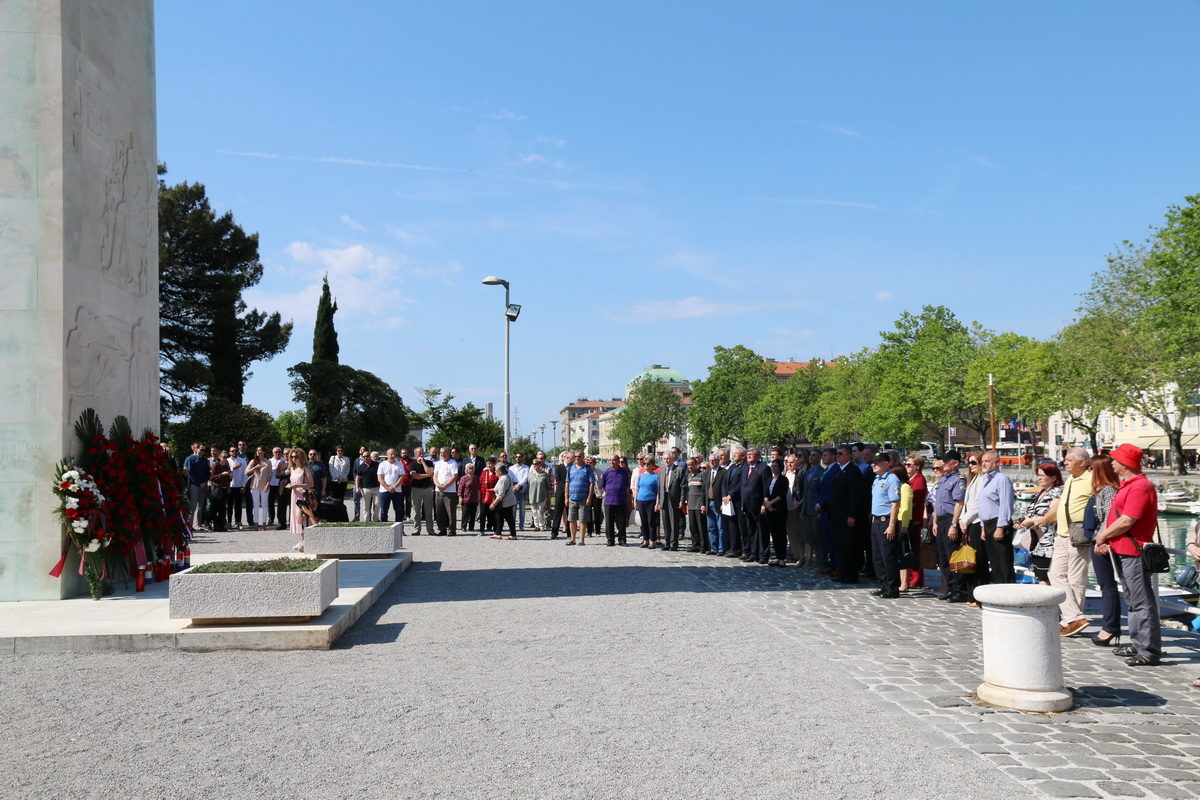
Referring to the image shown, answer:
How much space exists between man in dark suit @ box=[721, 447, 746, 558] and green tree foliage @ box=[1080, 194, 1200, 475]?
1157 inches

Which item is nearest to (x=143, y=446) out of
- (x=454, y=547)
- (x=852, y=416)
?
(x=454, y=547)

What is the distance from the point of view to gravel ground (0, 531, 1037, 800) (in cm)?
483

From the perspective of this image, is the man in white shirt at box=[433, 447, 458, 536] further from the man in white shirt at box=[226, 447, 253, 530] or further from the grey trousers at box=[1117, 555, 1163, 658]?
the grey trousers at box=[1117, 555, 1163, 658]

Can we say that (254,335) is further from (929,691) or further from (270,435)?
(929,691)

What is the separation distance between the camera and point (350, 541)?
14.6 m

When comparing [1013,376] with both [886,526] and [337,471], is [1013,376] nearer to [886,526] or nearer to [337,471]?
[337,471]

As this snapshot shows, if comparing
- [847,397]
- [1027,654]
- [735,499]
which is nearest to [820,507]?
[735,499]

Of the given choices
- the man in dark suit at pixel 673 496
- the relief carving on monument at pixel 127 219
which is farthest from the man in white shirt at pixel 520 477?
the relief carving on monument at pixel 127 219

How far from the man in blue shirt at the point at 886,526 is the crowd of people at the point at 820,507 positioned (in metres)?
0.02

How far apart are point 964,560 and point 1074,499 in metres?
2.02

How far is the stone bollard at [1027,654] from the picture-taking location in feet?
20.7

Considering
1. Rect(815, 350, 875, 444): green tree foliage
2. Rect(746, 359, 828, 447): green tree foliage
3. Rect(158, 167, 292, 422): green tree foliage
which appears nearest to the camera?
Rect(158, 167, 292, 422): green tree foliage

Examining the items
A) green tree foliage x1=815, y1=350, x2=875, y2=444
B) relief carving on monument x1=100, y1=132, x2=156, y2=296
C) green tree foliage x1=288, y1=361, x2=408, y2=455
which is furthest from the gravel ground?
green tree foliage x1=815, y1=350, x2=875, y2=444

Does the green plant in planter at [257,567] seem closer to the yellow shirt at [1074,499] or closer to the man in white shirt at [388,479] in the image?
the yellow shirt at [1074,499]
